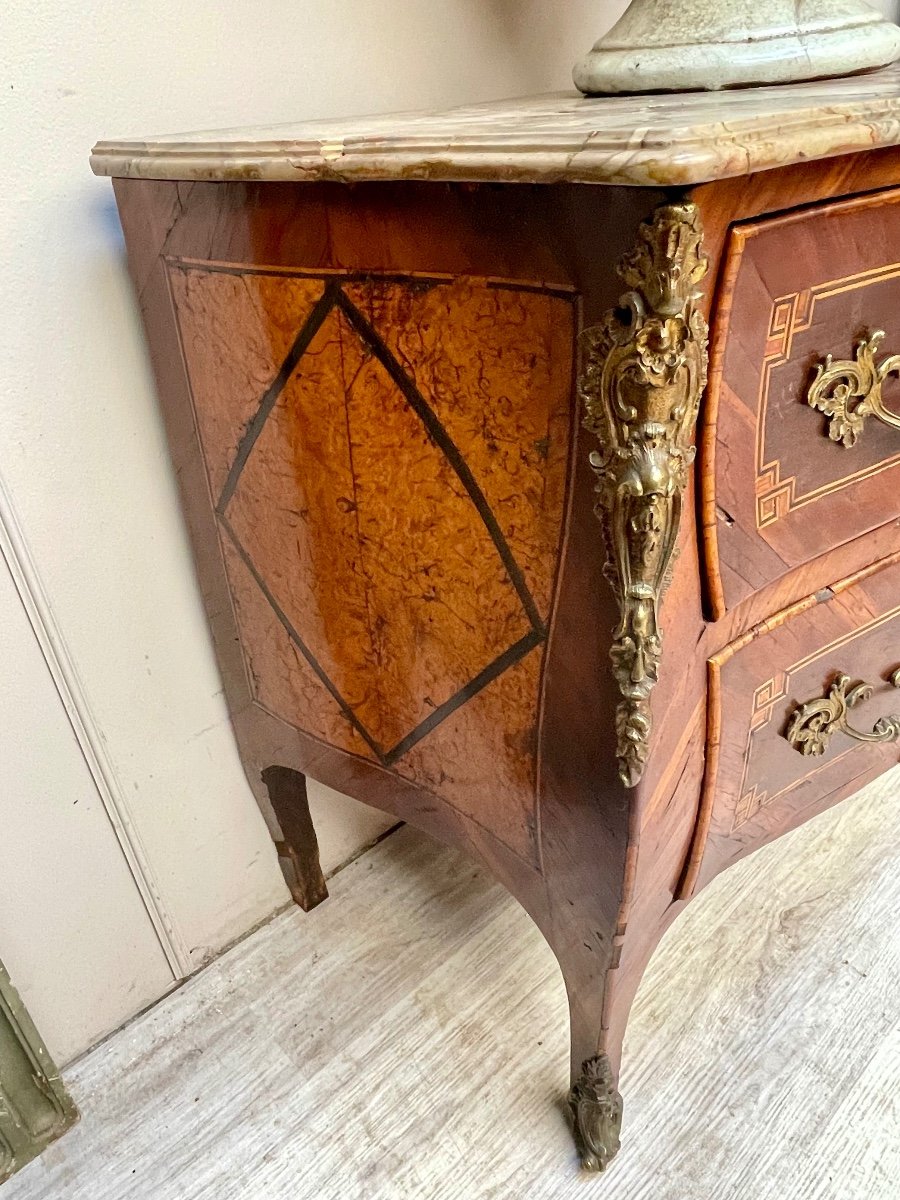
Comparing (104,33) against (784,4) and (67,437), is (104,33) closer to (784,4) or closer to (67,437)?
(67,437)

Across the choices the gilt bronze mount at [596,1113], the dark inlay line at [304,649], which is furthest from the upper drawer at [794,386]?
the gilt bronze mount at [596,1113]

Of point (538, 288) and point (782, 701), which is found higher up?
point (538, 288)

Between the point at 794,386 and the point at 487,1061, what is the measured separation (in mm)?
813

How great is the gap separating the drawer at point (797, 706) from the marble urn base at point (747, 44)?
0.39m

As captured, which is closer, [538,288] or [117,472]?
[538,288]

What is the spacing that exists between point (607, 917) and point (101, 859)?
1.95 ft

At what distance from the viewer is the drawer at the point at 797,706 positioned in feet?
2.29

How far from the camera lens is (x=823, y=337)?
0.57m

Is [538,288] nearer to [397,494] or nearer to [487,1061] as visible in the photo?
[397,494]

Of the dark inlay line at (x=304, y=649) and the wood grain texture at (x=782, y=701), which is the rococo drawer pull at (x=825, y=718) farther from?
the dark inlay line at (x=304, y=649)

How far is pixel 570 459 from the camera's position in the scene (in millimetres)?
533

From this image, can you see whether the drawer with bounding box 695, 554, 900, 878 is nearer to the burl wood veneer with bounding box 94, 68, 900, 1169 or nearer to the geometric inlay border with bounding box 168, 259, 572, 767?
the burl wood veneer with bounding box 94, 68, 900, 1169

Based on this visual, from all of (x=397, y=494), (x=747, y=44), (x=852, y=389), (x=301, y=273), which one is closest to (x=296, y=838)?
(x=397, y=494)

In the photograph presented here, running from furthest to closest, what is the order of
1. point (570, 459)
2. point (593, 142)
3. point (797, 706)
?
point (797, 706) < point (570, 459) < point (593, 142)
